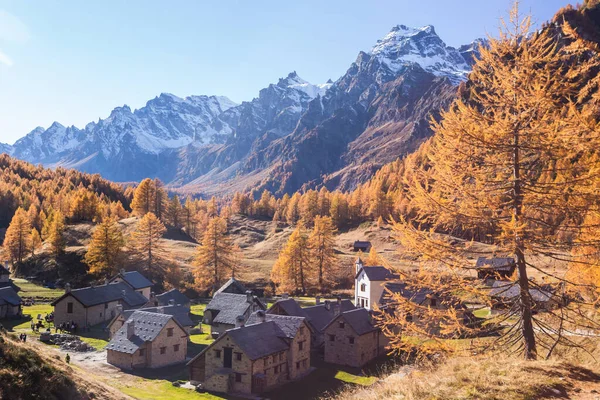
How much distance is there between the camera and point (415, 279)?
1552cm

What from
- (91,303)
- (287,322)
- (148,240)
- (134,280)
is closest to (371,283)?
(287,322)

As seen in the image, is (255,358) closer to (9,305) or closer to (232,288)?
(232,288)

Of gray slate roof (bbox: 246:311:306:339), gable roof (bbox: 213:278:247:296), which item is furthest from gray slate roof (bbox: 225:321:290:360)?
gable roof (bbox: 213:278:247:296)

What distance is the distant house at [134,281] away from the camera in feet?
221

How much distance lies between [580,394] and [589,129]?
25.4ft

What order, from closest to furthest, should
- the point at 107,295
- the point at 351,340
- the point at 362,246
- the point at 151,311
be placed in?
the point at 351,340 < the point at 151,311 < the point at 107,295 < the point at 362,246

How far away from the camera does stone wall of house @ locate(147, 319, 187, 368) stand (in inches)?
1720

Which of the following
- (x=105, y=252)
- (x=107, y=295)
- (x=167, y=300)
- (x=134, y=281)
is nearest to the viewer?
(x=107, y=295)

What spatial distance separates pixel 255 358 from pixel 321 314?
55.1 feet

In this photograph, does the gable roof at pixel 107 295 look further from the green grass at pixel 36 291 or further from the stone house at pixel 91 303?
the green grass at pixel 36 291

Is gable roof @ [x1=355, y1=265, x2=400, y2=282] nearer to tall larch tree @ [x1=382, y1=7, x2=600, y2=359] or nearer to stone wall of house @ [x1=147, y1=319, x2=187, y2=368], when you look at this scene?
stone wall of house @ [x1=147, y1=319, x2=187, y2=368]

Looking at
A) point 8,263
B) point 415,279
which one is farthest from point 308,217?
point 415,279

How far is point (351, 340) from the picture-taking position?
44.7 metres

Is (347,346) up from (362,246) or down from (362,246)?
down
